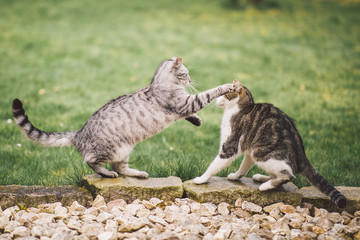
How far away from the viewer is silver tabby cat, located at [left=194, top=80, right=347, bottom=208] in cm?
284

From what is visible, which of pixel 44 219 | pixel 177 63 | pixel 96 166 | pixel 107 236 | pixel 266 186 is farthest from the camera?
pixel 177 63

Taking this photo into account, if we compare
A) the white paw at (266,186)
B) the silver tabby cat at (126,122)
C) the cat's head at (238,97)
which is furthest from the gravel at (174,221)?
the cat's head at (238,97)

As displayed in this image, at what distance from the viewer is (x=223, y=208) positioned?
9.50ft

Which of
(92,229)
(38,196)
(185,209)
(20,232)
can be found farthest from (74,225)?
(185,209)

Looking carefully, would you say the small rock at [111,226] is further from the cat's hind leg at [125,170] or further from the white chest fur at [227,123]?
the white chest fur at [227,123]

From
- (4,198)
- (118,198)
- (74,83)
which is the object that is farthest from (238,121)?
(74,83)

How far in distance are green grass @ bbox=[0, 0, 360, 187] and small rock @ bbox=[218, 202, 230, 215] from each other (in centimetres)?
60

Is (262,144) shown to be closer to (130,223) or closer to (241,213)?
(241,213)

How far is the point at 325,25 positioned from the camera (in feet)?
36.7

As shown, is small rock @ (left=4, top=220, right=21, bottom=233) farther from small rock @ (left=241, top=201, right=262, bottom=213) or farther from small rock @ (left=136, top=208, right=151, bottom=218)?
small rock @ (left=241, top=201, right=262, bottom=213)

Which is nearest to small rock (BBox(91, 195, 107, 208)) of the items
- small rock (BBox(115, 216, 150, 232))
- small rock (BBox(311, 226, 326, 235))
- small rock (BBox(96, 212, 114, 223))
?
small rock (BBox(96, 212, 114, 223))

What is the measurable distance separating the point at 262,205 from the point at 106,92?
414 cm

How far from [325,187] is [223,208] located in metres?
0.84

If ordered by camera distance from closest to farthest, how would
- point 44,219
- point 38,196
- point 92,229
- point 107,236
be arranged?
1. point 107,236
2. point 92,229
3. point 44,219
4. point 38,196
